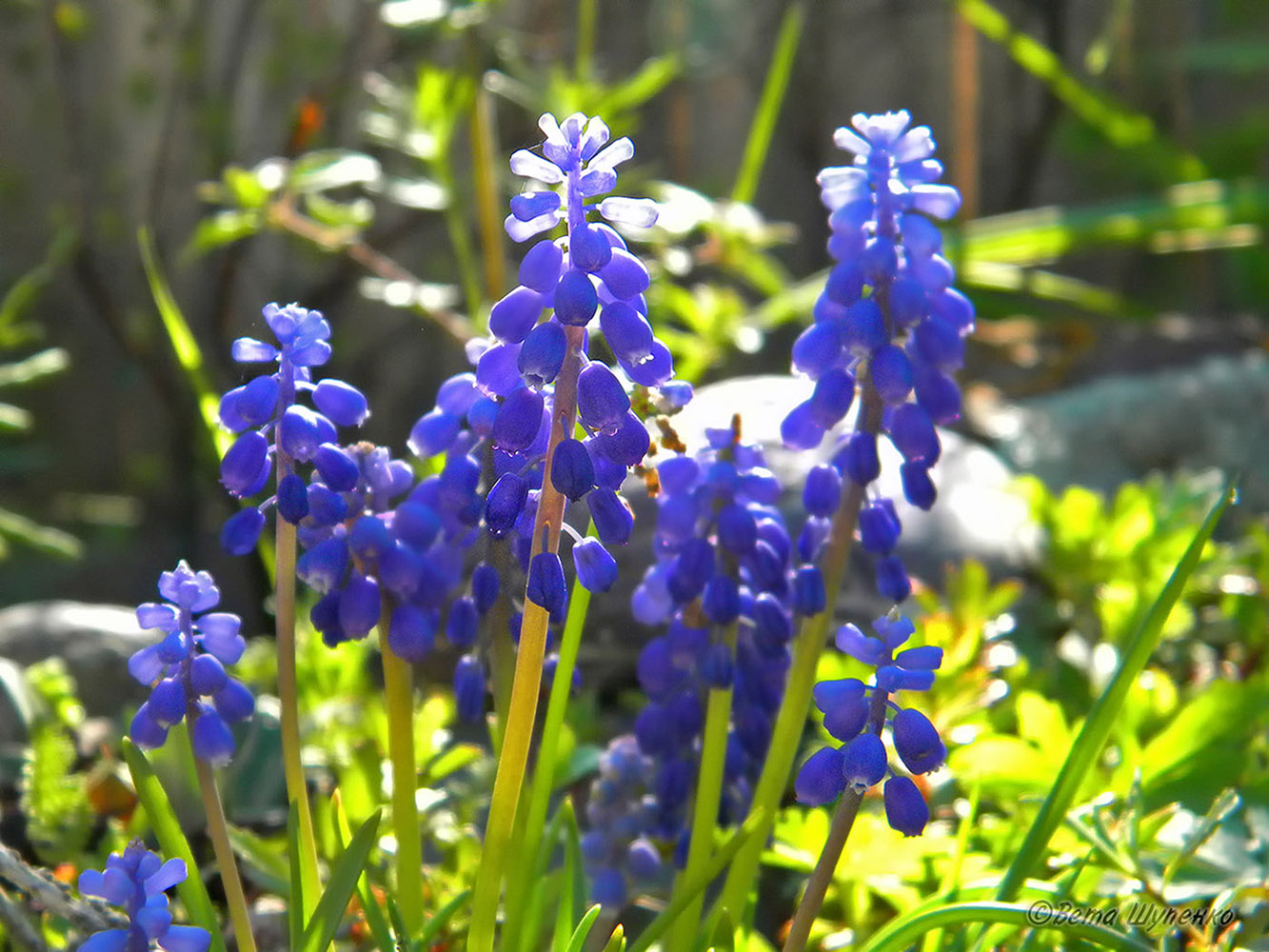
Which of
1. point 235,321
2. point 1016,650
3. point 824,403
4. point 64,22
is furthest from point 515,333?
point 64,22

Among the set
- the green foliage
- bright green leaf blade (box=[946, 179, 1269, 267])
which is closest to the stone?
the green foliage

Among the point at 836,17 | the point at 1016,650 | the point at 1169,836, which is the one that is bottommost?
the point at 1169,836

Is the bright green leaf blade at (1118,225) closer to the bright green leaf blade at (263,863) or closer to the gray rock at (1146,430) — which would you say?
the gray rock at (1146,430)

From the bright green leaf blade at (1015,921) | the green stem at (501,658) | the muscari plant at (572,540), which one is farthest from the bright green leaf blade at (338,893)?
the bright green leaf blade at (1015,921)

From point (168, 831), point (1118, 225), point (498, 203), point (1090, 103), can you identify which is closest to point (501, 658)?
point (168, 831)

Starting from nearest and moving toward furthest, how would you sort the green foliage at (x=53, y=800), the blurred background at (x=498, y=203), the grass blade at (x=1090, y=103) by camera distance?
the green foliage at (x=53, y=800) → the blurred background at (x=498, y=203) → the grass blade at (x=1090, y=103)

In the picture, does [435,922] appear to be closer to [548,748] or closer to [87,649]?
[548,748]

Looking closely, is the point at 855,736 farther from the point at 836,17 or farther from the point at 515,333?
the point at 836,17
